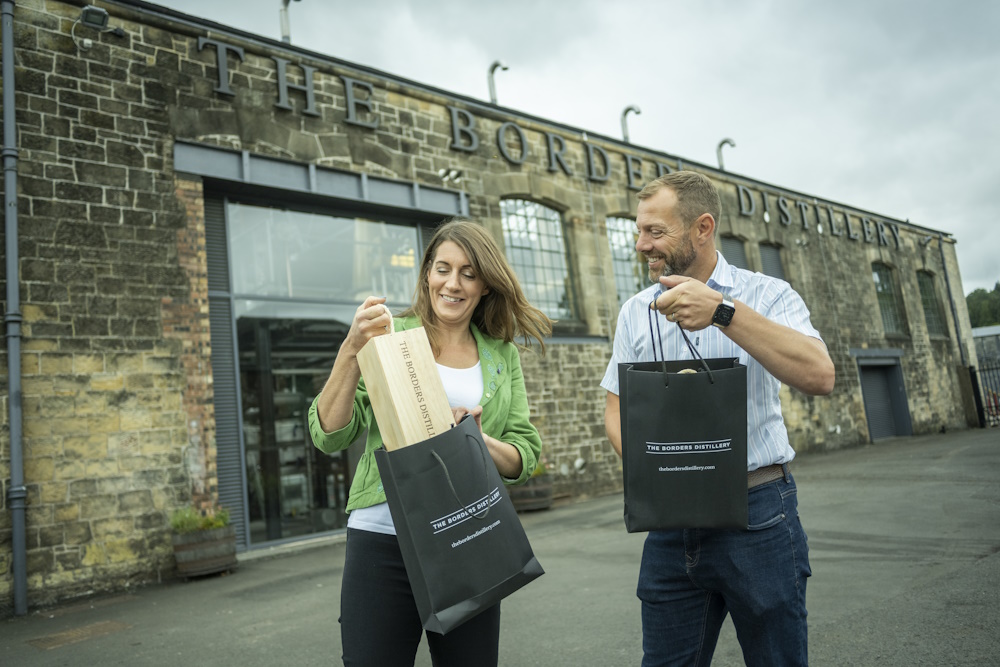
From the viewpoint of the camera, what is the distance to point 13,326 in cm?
705

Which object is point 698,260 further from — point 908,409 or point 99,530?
point 908,409

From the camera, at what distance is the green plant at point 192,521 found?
7.62 m

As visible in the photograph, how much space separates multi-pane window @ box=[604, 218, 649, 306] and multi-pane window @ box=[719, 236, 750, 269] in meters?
3.36

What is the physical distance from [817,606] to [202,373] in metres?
6.94

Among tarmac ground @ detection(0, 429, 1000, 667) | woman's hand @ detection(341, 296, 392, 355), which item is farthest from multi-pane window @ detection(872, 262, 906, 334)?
woman's hand @ detection(341, 296, 392, 355)

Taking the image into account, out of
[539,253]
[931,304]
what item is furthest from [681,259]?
[931,304]

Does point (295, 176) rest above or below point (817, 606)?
above

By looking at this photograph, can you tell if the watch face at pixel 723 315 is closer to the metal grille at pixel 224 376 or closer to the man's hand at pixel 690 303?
the man's hand at pixel 690 303

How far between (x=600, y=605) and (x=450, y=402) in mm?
3492

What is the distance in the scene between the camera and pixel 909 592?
182 inches

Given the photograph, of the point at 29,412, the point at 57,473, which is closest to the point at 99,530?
the point at 57,473

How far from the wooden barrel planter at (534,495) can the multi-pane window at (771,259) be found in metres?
10.4

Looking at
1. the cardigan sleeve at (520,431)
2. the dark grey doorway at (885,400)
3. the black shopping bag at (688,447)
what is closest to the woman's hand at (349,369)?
the cardigan sleeve at (520,431)

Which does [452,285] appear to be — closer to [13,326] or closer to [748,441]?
[748,441]
